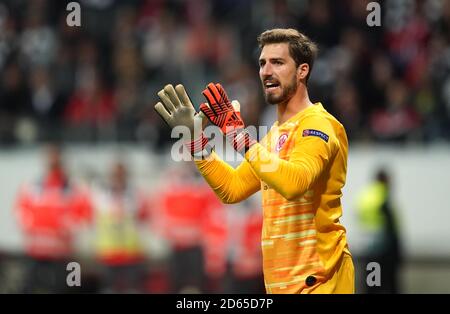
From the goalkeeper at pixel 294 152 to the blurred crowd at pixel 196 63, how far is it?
23.5 feet

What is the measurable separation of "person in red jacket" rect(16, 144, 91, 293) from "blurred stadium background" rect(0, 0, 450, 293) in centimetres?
18

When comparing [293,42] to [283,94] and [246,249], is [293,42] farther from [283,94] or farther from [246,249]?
[246,249]

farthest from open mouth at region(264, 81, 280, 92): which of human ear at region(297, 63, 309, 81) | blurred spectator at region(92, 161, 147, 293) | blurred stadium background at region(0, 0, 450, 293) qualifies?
blurred spectator at region(92, 161, 147, 293)

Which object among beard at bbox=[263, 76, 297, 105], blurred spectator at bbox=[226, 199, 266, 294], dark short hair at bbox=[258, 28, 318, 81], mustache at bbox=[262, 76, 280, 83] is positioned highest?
dark short hair at bbox=[258, 28, 318, 81]

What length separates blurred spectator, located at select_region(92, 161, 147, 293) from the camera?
1230 cm

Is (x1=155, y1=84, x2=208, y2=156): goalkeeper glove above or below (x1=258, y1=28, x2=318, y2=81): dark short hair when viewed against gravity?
below

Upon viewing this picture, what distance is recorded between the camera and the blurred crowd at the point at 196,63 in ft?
44.8

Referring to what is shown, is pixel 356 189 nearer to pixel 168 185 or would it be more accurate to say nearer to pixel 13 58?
pixel 168 185

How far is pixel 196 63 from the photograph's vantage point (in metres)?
15.3

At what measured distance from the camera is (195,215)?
12.6 m

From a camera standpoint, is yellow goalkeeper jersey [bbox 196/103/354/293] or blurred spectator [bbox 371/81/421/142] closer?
yellow goalkeeper jersey [bbox 196/103/354/293]

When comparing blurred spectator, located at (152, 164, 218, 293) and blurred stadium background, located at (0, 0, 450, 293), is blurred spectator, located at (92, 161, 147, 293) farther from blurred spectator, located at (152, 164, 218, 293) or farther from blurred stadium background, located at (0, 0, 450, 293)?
blurred spectator, located at (152, 164, 218, 293)

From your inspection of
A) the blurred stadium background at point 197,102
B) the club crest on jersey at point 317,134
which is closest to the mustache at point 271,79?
the club crest on jersey at point 317,134

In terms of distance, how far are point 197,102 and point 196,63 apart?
115cm
